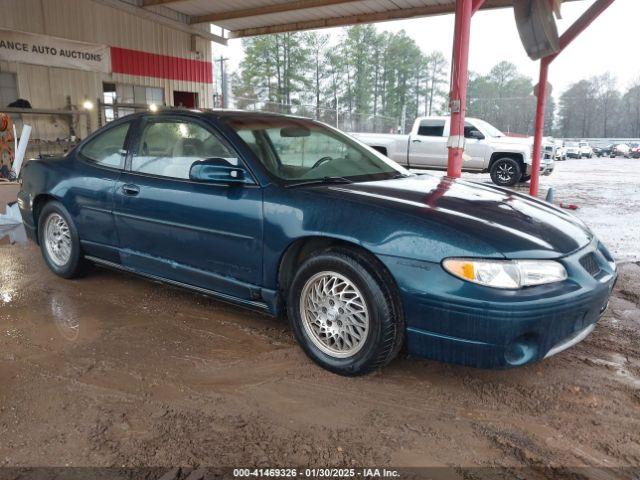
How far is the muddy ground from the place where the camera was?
6.91 feet

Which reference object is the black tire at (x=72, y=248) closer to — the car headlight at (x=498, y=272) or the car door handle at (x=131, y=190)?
the car door handle at (x=131, y=190)

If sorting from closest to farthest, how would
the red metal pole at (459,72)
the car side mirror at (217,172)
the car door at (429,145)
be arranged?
the car side mirror at (217,172) → the red metal pole at (459,72) → the car door at (429,145)

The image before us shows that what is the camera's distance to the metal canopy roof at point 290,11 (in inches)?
514

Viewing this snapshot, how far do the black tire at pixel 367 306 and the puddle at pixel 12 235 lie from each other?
5.04 m

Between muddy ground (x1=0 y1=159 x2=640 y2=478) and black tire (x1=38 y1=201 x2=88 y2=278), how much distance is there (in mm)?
623

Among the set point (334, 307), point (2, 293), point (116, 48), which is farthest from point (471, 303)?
point (116, 48)

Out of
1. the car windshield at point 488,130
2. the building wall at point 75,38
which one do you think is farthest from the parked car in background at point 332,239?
the car windshield at point 488,130

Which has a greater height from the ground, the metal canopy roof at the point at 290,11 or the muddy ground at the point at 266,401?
the metal canopy roof at the point at 290,11

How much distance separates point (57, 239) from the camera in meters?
4.34

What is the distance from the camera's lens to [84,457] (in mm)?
2062

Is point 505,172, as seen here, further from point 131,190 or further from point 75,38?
point 75,38

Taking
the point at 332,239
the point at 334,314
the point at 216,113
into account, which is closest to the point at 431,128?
the point at 216,113

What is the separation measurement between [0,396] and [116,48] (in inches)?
541

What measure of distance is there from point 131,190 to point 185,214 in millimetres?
593
